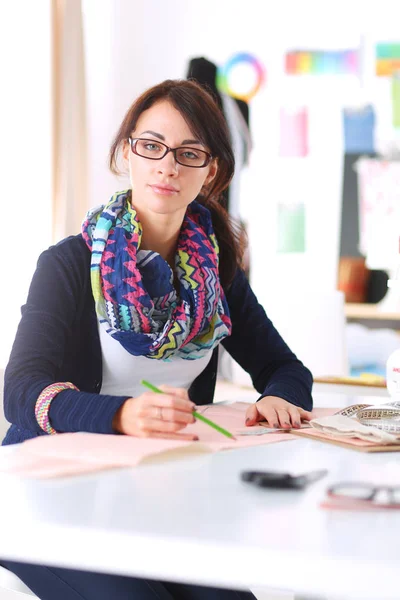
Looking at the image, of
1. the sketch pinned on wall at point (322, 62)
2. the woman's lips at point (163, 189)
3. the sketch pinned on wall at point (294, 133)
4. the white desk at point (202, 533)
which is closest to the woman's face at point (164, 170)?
the woman's lips at point (163, 189)

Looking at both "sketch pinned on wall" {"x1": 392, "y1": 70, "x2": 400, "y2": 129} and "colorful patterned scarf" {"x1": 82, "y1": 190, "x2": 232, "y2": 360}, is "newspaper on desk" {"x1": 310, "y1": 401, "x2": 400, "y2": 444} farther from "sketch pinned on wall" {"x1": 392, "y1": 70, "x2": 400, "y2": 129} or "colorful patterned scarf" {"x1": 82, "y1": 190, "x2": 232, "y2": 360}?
"sketch pinned on wall" {"x1": 392, "y1": 70, "x2": 400, "y2": 129}

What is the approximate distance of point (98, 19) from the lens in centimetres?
504

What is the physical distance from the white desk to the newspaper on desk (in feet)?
0.86

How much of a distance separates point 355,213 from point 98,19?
6.43ft

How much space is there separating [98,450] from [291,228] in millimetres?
4188

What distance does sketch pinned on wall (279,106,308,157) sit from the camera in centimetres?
512

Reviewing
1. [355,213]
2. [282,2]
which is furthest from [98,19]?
[355,213]

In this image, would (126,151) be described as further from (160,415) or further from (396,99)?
(396,99)

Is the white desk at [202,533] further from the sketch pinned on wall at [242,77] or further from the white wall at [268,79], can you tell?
the sketch pinned on wall at [242,77]

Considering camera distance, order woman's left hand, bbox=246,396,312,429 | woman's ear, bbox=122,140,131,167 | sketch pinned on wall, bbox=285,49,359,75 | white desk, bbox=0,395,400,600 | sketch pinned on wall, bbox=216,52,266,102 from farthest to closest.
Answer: sketch pinned on wall, bbox=216,52,266,102 → sketch pinned on wall, bbox=285,49,359,75 → woman's ear, bbox=122,140,131,167 → woman's left hand, bbox=246,396,312,429 → white desk, bbox=0,395,400,600

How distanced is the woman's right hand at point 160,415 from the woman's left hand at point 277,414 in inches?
9.1

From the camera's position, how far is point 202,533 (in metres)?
0.75

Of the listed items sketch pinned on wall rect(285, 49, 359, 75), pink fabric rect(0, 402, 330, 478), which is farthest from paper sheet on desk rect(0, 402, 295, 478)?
sketch pinned on wall rect(285, 49, 359, 75)

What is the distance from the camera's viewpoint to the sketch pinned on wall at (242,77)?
5164mm
